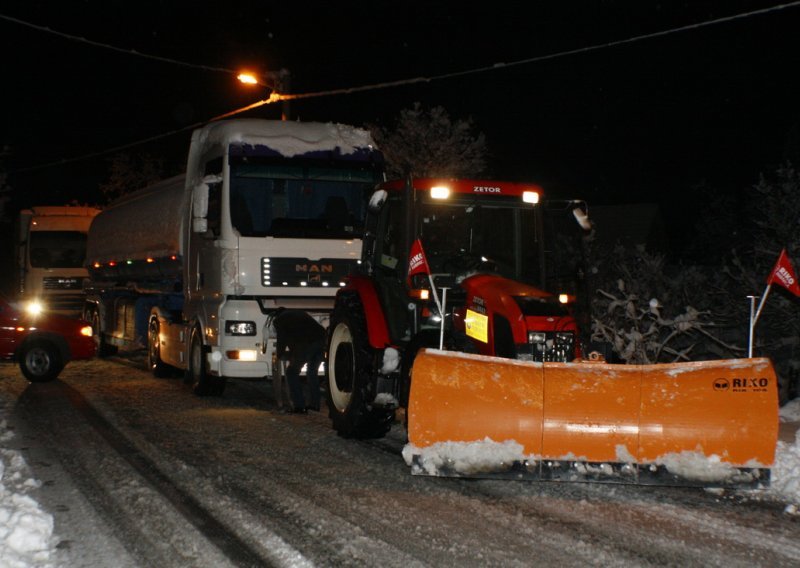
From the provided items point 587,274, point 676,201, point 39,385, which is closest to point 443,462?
point 587,274

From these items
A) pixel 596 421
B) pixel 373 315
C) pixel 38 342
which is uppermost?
pixel 373 315

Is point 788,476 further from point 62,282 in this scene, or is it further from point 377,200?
point 62,282

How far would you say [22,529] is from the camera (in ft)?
19.4

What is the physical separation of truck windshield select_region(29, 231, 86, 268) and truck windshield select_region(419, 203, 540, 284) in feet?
67.9

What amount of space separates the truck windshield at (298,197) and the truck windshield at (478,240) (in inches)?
171

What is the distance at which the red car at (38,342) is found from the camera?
51.6ft

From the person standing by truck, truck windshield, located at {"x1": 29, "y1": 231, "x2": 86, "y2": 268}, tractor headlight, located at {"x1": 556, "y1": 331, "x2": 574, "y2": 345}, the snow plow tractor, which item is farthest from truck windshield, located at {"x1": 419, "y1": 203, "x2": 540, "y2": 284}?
truck windshield, located at {"x1": 29, "y1": 231, "x2": 86, "y2": 268}

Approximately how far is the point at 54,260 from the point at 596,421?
23227 mm

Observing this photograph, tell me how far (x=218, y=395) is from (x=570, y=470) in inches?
305

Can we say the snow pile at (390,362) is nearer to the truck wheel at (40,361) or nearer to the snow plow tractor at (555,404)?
the snow plow tractor at (555,404)

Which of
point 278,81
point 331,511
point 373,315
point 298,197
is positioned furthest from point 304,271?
point 278,81

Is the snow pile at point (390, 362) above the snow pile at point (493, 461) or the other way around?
above

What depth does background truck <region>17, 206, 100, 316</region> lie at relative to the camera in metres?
26.9

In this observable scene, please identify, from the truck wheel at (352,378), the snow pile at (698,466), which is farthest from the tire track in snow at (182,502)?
the snow pile at (698,466)
